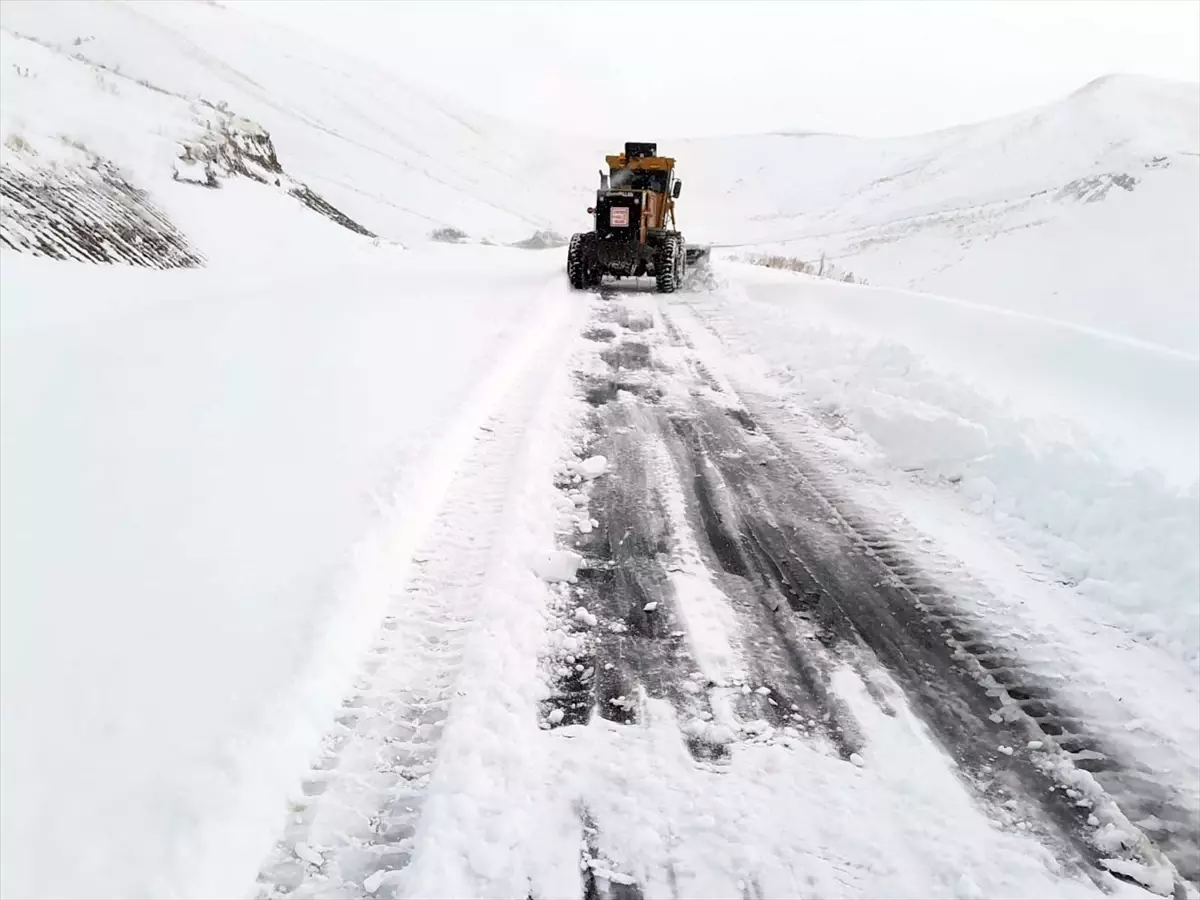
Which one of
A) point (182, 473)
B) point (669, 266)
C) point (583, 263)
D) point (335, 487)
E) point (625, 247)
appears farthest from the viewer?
point (625, 247)

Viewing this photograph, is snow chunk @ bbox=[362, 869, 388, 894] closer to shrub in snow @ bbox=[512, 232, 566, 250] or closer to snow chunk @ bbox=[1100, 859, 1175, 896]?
snow chunk @ bbox=[1100, 859, 1175, 896]

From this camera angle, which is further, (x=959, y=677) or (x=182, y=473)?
(x=182, y=473)

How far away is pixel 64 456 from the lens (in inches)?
147

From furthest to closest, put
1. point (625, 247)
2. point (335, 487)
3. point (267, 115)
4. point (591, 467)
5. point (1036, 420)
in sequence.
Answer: point (267, 115) → point (625, 247) → point (1036, 420) → point (591, 467) → point (335, 487)

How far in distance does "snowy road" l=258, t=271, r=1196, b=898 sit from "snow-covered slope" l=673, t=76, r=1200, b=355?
14.0 meters

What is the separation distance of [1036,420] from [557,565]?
160 inches

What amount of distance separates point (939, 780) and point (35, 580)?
3.34 metres

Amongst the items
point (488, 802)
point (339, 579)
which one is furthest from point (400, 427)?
point (488, 802)

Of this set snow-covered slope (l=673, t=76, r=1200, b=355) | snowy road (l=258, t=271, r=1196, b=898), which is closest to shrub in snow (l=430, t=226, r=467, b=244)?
snow-covered slope (l=673, t=76, r=1200, b=355)

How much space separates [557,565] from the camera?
3.68 meters

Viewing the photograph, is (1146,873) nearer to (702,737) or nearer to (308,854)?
(702,737)

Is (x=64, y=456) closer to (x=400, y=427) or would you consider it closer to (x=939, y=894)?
(x=400, y=427)

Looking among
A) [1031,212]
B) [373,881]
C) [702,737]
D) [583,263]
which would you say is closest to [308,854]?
[373,881]

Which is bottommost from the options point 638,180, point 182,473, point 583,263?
point 182,473
